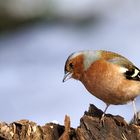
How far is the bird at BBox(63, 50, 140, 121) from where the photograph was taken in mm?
7086

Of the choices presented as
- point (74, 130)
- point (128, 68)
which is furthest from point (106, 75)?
point (74, 130)

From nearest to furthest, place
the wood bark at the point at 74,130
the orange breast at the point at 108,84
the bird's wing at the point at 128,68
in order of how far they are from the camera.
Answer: the wood bark at the point at 74,130 < the orange breast at the point at 108,84 < the bird's wing at the point at 128,68

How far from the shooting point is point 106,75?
714 centimetres

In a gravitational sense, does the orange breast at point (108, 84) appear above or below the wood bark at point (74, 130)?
above

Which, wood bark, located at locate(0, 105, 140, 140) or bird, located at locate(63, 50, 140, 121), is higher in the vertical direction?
bird, located at locate(63, 50, 140, 121)

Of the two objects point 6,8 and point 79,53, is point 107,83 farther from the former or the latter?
point 6,8

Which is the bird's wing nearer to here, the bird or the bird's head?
the bird

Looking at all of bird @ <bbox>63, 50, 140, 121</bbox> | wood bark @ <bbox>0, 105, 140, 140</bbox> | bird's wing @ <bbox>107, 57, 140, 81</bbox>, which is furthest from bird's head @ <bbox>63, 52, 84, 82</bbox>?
wood bark @ <bbox>0, 105, 140, 140</bbox>

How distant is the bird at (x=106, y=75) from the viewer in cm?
709

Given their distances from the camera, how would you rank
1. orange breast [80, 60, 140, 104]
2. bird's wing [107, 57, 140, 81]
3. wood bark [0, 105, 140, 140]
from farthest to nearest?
bird's wing [107, 57, 140, 81] < orange breast [80, 60, 140, 104] < wood bark [0, 105, 140, 140]

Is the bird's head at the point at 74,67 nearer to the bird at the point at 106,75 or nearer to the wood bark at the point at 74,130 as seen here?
the bird at the point at 106,75

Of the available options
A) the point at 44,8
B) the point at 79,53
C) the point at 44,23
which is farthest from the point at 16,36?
the point at 79,53

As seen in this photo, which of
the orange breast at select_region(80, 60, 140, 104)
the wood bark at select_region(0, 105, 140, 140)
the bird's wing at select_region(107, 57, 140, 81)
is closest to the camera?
the wood bark at select_region(0, 105, 140, 140)

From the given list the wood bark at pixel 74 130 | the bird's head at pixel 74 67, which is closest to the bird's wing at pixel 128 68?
the bird's head at pixel 74 67
